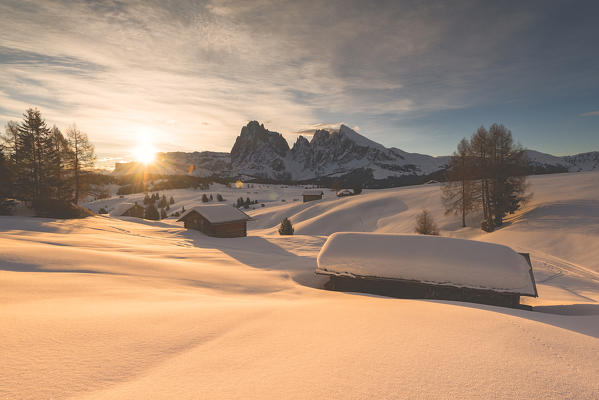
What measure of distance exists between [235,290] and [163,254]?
19.1 ft

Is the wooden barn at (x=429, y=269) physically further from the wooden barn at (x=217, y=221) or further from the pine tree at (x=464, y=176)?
the pine tree at (x=464, y=176)

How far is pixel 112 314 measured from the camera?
3.39 metres

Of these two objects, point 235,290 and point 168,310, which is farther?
point 235,290

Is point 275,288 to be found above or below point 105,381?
below

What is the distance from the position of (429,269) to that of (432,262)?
10.4 inches

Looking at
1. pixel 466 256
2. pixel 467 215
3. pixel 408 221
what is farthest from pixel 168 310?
pixel 467 215

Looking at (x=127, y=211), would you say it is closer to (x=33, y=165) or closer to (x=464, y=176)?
(x=33, y=165)

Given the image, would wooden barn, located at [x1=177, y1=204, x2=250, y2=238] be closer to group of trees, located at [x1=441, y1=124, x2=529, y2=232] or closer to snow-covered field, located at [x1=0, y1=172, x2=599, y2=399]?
snow-covered field, located at [x1=0, y1=172, x2=599, y2=399]

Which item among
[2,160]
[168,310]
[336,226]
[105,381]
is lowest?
[336,226]

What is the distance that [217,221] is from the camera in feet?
87.5

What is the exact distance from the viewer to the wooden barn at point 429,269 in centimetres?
789

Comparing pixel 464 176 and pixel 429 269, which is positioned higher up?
pixel 464 176

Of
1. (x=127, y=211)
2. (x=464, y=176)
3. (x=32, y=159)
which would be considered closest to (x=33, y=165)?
(x=32, y=159)

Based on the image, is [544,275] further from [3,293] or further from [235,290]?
[3,293]
